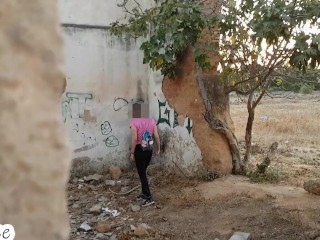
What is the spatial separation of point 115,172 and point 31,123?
22.7 feet

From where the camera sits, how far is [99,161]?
25.0 ft

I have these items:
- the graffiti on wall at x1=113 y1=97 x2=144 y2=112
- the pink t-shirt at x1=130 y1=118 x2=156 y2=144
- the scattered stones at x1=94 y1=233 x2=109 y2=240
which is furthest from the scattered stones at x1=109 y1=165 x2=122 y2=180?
the scattered stones at x1=94 y1=233 x2=109 y2=240

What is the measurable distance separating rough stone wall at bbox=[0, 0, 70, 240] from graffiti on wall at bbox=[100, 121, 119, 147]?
7.02m

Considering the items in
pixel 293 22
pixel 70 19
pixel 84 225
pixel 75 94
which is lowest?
pixel 84 225

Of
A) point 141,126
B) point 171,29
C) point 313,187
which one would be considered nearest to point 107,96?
point 141,126

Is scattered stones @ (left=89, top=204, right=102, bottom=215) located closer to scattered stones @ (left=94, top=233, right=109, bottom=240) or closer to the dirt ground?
the dirt ground

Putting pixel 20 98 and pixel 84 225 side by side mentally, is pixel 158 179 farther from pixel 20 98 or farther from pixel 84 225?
pixel 20 98

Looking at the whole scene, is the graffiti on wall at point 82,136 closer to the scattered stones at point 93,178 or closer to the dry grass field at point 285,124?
the scattered stones at point 93,178


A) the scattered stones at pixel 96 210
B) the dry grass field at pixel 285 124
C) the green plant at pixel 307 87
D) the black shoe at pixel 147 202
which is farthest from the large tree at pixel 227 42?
the dry grass field at pixel 285 124

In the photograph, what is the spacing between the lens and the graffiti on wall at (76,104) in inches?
289

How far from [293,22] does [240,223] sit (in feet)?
7.79

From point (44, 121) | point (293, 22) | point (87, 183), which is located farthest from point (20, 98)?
point (87, 183)

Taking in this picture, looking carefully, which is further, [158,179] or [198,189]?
[158,179]

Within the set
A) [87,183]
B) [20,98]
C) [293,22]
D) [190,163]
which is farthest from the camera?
[87,183]
